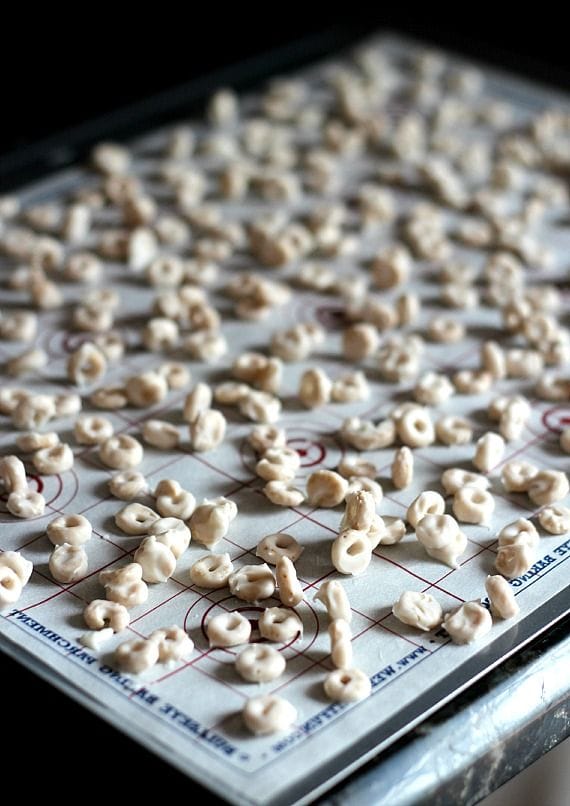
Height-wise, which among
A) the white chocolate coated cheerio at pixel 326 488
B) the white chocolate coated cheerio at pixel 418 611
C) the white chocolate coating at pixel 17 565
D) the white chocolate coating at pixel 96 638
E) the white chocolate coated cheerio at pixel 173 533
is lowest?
the white chocolate coating at pixel 96 638

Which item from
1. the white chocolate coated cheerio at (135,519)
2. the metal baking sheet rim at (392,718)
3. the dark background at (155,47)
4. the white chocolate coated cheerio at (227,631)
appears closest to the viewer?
the metal baking sheet rim at (392,718)

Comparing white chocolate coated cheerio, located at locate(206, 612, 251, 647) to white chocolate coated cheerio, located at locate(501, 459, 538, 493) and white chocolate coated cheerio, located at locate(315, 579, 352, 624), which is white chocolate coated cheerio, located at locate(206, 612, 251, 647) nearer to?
white chocolate coated cheerio, located at locate(315, 579, 352, 624)

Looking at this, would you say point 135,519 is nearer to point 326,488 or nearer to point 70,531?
point 70,531

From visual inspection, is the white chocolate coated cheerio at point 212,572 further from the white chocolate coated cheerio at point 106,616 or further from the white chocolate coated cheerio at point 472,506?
the white chocolate coated cheerio at point 472,506

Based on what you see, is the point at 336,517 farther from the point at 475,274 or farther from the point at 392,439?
the point at 475,274

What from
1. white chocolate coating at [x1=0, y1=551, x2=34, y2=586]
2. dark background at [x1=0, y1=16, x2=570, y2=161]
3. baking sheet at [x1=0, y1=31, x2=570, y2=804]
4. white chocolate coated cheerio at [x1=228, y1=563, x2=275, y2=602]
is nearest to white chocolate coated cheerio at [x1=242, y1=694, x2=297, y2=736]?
baking sheet at [x1=0, y1=31, x2=570, y2=804]

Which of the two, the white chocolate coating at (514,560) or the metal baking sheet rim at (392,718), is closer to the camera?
the metal baking sheet rim at (392,718)

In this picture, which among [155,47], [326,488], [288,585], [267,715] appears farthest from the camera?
[155,47]

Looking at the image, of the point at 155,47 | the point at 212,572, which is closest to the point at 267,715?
the point at 212,572

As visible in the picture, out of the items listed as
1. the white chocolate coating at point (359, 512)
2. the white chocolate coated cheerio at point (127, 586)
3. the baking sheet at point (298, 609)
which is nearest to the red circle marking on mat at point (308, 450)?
the baking sheet at point (298, 609)
